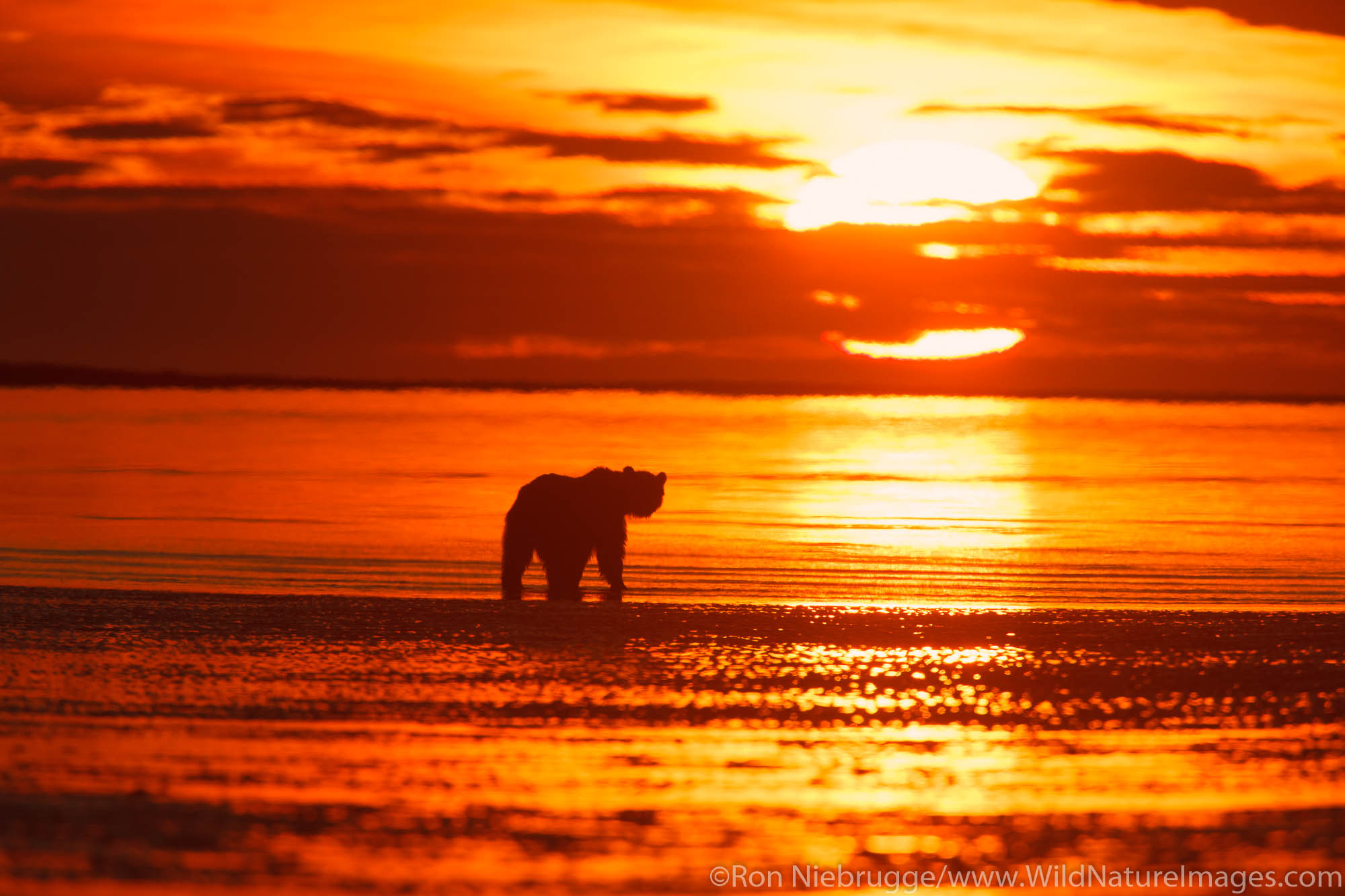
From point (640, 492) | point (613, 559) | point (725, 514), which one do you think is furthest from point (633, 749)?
point (725, 514)

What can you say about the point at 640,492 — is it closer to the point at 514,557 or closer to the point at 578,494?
the point at 578,494

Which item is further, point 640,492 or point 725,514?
point 725,514

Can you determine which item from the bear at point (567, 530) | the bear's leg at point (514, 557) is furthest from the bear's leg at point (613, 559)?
the bear's leg at point (514, 557)

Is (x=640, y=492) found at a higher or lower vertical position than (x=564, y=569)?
higher

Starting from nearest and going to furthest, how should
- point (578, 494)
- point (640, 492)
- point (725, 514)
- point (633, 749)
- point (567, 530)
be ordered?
point (633, 749), point (567, 530), point (578, 494), point (640, 492), point (725, 514)

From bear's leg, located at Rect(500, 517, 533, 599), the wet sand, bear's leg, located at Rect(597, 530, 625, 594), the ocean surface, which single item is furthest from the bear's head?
the wet sand

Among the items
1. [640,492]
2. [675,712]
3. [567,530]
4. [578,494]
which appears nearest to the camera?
[675,712]

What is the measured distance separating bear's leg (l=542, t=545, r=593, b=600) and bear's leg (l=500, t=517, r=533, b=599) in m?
0.22

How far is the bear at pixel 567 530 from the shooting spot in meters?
16.9

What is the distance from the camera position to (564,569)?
16984 millimetres

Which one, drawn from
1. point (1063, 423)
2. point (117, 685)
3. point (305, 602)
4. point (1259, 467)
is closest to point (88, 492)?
point (305, 602)

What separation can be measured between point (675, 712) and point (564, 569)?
699 cm

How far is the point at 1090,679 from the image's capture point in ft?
37.5

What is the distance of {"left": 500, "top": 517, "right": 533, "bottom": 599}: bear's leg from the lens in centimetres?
1689
